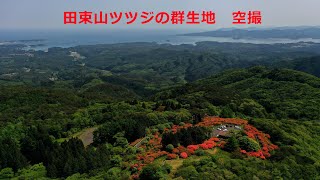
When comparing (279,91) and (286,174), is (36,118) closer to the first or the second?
(286,174)

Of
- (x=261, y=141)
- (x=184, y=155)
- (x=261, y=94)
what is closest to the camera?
(x=184, y=155)

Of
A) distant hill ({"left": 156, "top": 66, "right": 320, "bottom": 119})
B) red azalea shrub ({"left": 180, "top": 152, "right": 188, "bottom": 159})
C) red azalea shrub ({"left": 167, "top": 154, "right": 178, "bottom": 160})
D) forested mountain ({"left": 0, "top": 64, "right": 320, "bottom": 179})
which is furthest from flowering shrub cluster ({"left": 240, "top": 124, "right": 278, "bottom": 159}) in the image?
distant hill ({"left": 156, "top": 66, "right": 320, "bottom": 119})

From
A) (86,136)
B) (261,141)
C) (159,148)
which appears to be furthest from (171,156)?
(86,136)

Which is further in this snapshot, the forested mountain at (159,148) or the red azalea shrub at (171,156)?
the red azalea shrub at (171,156)

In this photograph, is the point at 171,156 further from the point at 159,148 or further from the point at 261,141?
the point at 261,141

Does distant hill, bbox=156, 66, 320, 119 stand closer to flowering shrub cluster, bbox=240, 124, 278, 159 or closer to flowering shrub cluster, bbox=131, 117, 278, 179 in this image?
flowering shrub cluster, bbox=240, 124, 278, 159

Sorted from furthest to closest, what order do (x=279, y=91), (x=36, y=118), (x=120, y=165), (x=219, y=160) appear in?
(x=279, y=91) → (x=36, y=118) → (x=120, y=165) → (x=219, y=160)

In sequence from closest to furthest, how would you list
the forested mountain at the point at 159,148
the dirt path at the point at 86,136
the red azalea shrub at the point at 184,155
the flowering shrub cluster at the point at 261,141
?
the forested mountain at the point at 159,148
the red azalea shrub at the point at 184,155
the flowering shrub cluster at the point at 261,141
the dirt path at the point at 86,136

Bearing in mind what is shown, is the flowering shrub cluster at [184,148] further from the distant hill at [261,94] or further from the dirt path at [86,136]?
the distant hill at [261,94]

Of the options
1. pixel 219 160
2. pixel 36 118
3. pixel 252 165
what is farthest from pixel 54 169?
pixel 36 118

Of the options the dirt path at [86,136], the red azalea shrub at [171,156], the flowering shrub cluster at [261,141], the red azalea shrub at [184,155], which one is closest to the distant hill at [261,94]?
the dirt path at [86,136]

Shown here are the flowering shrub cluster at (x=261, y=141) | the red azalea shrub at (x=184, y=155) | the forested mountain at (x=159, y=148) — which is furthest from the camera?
the flowering shrub cluster at (x=261, y=141)
